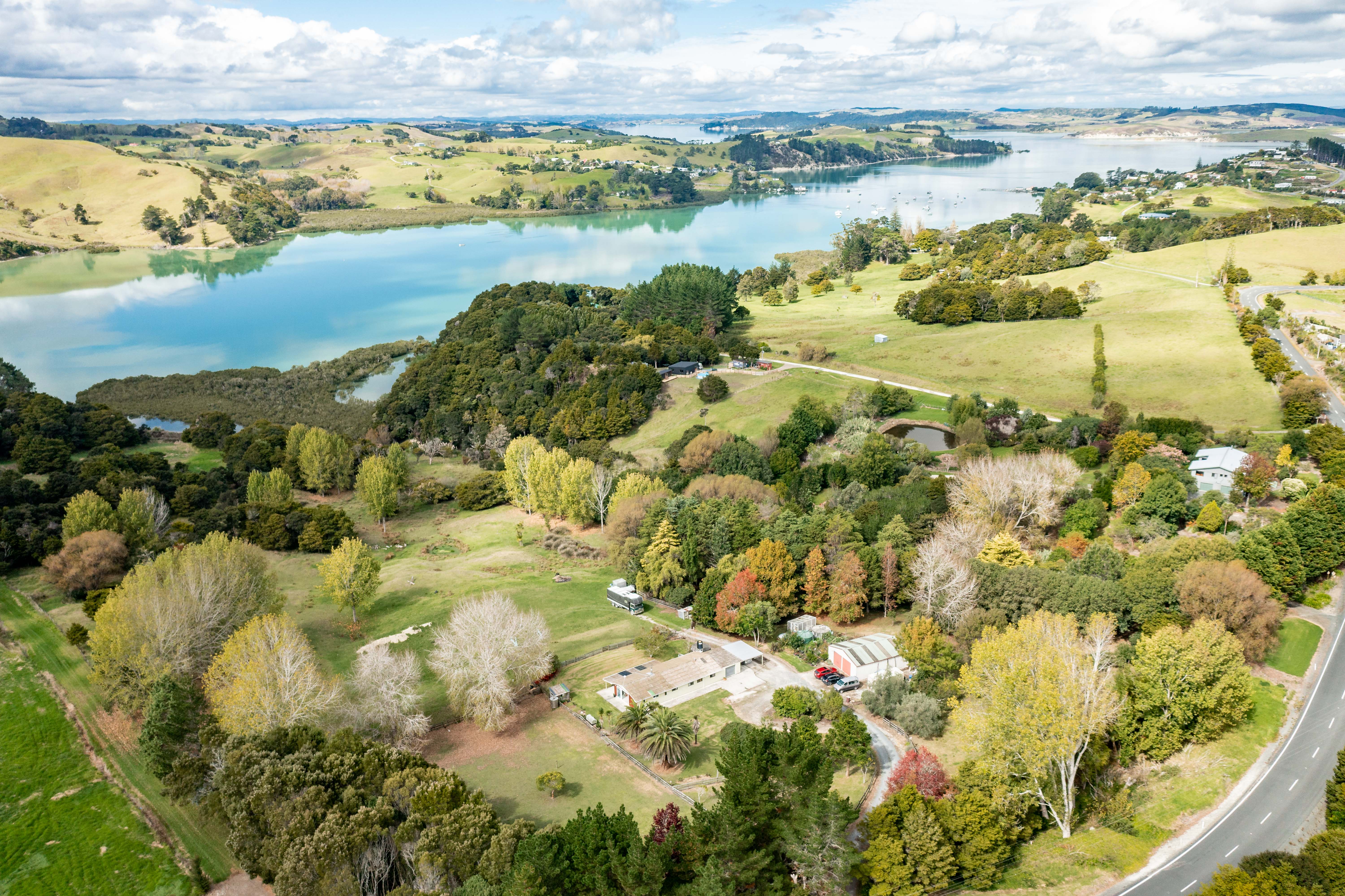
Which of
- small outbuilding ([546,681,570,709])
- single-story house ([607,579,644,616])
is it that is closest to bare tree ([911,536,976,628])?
single-story house ([607,579,644,616])

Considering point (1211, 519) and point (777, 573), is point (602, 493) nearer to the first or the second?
point (777, 573)

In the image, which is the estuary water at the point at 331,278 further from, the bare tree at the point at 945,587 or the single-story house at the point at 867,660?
the bare tree at the point at 945,587

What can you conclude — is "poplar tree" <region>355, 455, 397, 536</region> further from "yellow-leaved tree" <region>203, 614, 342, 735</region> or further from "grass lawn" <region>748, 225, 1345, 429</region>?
"grass lawn" <region>748, 225, 1345, 429</region>

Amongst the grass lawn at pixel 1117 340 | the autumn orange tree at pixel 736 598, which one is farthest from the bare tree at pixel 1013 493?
the grass lawn at pixel 1117 340

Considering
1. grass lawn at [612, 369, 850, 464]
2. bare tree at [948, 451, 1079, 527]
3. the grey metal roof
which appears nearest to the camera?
the grey metal roof

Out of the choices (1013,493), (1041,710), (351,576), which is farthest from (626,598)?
(1041,710)

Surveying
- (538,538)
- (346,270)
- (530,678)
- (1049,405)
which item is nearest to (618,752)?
(530,678)

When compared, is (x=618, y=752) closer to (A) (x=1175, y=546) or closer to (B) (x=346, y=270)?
(A) (x=1175, y=546)
